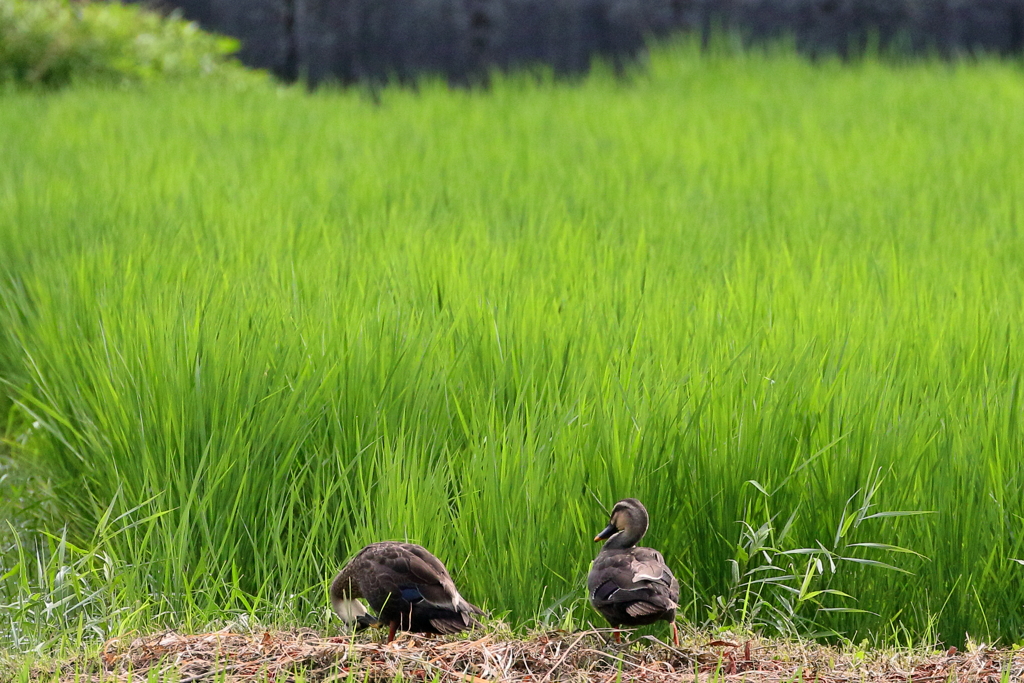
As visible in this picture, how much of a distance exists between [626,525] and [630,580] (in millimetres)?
159

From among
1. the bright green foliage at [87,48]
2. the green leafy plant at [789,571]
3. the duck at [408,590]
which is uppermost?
the bright green foliage at [87,48]

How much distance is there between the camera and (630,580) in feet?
6.04

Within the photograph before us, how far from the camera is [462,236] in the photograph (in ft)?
12.6

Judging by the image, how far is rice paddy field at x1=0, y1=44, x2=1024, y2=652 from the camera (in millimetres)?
2262

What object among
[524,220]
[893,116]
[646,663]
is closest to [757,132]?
[893,116]

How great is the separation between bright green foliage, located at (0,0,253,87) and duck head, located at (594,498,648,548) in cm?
655

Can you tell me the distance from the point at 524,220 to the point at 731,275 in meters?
0.97

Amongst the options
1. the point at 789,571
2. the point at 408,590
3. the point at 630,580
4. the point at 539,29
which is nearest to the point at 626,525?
the point at 630,580

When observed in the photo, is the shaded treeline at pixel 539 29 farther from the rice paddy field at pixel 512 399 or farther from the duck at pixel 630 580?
the duck at pixel 630 580

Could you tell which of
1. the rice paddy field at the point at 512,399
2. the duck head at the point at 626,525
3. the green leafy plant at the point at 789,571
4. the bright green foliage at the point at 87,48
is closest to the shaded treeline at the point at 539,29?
the bright green foliage at the point at 87,48

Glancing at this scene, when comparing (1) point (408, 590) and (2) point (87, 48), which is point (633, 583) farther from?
(2) point (87, 48)

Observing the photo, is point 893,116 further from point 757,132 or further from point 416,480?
point 416,480

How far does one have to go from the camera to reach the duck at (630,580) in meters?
1.82

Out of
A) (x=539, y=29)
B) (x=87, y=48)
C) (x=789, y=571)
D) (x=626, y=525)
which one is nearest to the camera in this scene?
(x=626, y=525)
